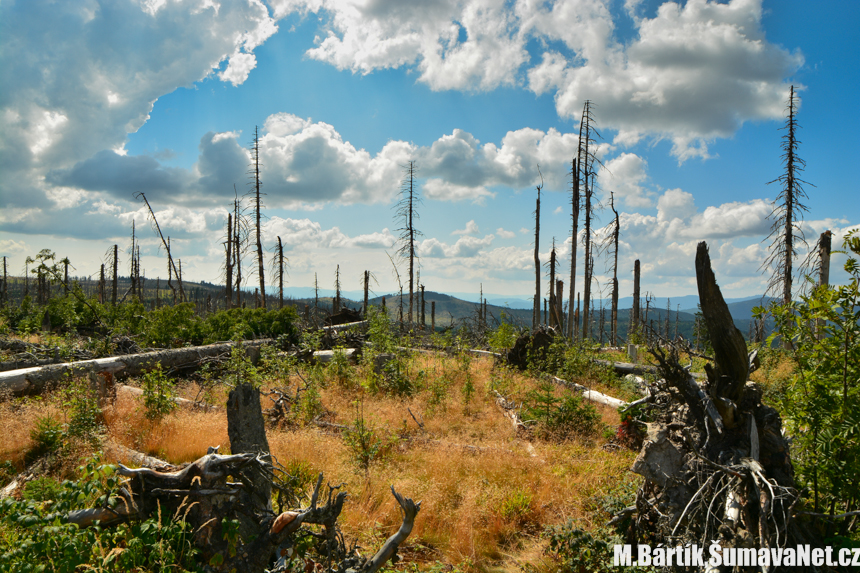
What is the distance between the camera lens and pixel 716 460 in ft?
12.3

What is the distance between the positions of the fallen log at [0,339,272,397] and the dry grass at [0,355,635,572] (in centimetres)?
117

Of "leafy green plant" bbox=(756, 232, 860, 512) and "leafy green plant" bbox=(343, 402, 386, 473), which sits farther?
"leafy green plant" bbox=(343, 402, 386, 473)

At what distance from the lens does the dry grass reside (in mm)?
4961

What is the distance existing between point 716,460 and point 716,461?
0.02 m

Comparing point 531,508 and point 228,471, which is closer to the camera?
point 228,471

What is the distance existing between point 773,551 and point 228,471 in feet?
14.0

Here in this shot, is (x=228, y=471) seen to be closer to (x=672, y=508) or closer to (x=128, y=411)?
(x=672, y=508)

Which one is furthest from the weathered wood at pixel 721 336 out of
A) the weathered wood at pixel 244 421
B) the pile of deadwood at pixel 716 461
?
the weathered wood at pixel 244 421

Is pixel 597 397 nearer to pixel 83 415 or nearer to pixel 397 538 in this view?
pixel 397 538

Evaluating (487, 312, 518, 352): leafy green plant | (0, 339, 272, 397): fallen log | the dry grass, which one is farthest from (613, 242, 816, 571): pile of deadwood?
(487, 312, 518, 352): leafy green plant

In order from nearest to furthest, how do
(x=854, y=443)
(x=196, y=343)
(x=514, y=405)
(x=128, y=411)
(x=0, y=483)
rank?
(x=854, y=443), (x=0, y=483), (x=128, y=411), (x=514, y=405), (x=196, y=343)

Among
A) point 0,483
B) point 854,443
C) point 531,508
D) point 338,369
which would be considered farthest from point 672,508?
point 338,369

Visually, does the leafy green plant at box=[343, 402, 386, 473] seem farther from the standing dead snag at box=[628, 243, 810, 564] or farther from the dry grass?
the standing dead snag at box=[628, 243, 810, 564]

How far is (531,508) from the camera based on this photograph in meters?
5.54
